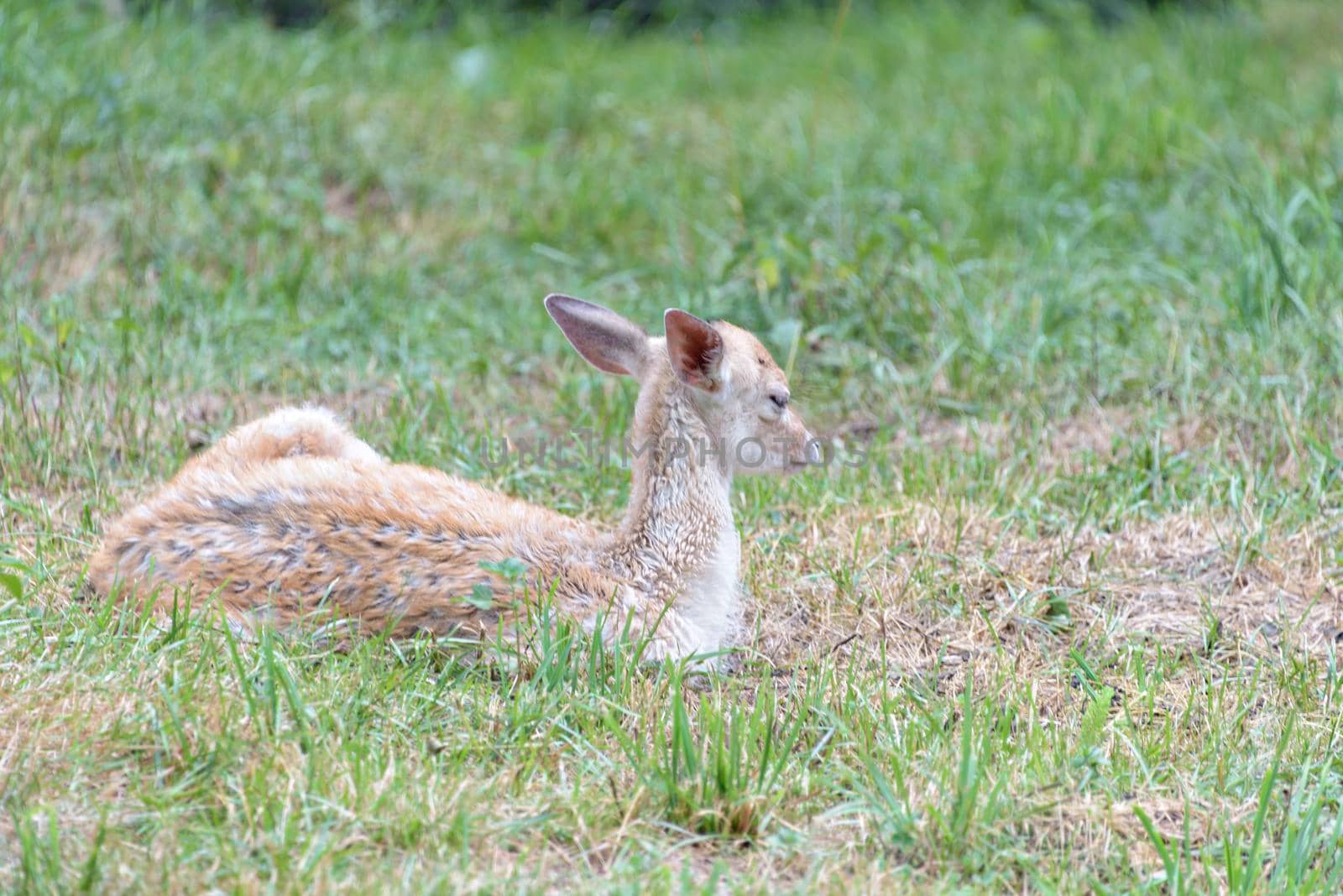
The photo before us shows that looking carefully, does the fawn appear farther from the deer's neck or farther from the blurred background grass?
the blurred background grass

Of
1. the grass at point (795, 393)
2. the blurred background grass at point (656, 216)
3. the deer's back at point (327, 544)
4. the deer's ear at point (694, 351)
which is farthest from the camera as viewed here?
the blurred background grass at point (656, 216)

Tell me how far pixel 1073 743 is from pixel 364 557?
1.81 meters

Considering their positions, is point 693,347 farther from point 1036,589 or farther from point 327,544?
point 1036,589

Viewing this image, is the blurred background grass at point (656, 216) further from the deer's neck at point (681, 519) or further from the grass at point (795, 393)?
the deer's neck at point (681, 519)

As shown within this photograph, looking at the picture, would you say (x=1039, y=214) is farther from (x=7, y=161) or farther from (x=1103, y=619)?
(x=7, y=161)

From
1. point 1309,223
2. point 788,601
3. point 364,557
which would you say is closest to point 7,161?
point 364,557

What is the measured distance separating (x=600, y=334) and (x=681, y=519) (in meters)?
0.63

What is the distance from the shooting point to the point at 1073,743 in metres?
3.69

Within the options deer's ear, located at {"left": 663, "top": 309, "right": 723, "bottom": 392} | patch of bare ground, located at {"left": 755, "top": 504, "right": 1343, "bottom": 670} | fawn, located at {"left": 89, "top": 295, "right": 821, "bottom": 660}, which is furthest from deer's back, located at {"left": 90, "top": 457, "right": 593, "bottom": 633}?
patch of bare ground, located at {"left": 755, "top": 504, "right": 1343, "bottom": 670}

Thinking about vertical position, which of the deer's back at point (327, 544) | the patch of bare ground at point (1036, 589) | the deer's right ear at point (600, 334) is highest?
the deer's right ear at point (600, 334)

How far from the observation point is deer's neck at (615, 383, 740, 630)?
423 centimetres

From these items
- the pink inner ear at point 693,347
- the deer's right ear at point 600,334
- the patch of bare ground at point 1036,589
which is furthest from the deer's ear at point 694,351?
the patch of bare ground at point 1036,589

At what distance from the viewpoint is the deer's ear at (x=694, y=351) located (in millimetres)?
4176

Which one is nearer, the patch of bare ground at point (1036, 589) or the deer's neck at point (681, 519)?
the deer's neck at point (681, 519)
